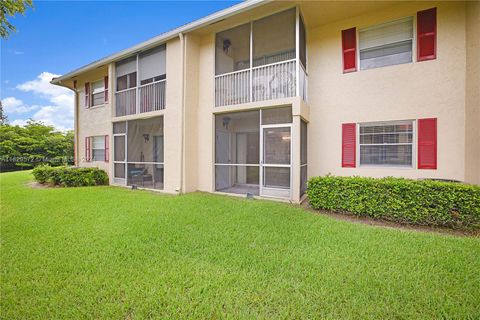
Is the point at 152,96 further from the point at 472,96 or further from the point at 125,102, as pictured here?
the point at 472,96

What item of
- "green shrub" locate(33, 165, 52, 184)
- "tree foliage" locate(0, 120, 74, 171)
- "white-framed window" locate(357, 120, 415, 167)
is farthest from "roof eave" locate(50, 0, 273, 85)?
"tree foliage" locate(0, 120, 74, 171)

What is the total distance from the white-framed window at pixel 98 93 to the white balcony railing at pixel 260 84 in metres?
7.78

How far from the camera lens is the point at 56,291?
2764 millimetres

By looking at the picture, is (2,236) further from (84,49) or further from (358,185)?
(84,49)

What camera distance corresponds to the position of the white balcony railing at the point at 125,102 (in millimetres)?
10034

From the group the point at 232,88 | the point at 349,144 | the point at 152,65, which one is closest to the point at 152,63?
the point at 152,65

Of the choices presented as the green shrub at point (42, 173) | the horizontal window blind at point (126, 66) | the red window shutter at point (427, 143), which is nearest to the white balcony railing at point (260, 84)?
the red window shutter at point (427, 143)

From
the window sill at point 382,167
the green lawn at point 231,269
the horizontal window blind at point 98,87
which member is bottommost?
the green lawn at point 231,269

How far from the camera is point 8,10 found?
4520mm

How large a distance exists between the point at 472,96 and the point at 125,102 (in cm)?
1248

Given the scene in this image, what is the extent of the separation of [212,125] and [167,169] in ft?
8.40

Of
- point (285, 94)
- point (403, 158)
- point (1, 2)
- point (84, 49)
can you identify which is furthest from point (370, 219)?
point (84, 49)

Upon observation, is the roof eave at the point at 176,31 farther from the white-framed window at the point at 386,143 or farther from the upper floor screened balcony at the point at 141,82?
the white-framed window at the point at 386,143

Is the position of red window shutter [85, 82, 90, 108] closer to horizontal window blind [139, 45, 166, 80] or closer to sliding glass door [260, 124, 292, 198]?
horizontal window blind [139, 45, 166, 80]
